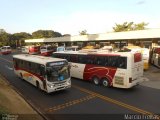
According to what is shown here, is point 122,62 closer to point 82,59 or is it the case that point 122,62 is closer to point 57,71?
point 82,59

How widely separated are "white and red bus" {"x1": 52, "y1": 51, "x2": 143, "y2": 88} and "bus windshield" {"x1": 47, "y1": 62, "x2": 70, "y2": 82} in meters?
3.63

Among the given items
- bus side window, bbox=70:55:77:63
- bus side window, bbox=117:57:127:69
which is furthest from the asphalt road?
bus side window, bbox=70:55:77:63

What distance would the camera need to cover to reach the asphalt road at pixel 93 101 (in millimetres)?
11742

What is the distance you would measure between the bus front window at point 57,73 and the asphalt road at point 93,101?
1.43 meters

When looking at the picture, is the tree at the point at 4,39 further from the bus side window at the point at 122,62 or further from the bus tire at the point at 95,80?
the bus side window at the point at 122,62

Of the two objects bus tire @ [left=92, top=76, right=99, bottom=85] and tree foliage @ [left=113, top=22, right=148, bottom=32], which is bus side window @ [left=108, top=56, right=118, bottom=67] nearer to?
bus tire @ [left=92, top=76, right=99, bottom=85]

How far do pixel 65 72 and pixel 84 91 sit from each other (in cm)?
240

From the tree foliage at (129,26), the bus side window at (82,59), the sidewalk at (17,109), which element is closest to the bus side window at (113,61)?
the bus side window at (82,59)

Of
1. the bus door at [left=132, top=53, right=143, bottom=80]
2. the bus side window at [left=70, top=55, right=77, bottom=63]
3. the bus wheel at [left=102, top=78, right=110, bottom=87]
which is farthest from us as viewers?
the bus side window at [left=70, top=55, right=77, bottom=63]

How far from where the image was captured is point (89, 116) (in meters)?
11.4

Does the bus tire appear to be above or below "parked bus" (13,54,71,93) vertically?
below

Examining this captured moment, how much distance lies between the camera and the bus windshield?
15.0 meters

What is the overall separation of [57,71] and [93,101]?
3764mm

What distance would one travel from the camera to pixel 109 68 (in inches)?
673
